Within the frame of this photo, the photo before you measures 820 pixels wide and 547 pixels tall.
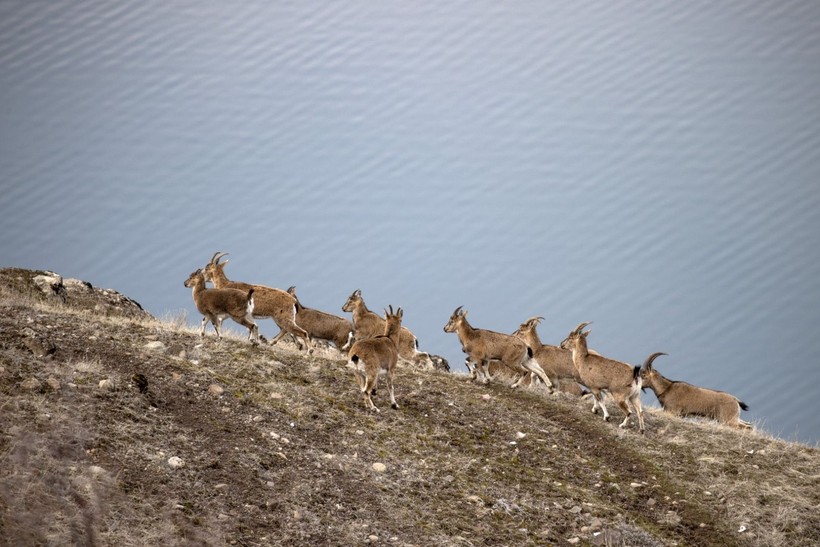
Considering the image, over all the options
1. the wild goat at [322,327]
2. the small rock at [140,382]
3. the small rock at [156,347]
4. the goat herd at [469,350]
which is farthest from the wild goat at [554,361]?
the small rock at [140,382]

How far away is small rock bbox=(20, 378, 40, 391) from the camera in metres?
14.8

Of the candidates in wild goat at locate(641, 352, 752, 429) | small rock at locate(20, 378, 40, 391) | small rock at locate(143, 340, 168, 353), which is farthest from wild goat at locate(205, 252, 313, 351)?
wild goat at locate(641, 352, 752, 429)

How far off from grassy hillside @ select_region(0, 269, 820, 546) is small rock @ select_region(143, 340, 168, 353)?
0.08 meters

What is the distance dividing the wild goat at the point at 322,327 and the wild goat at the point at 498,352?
2986 millimetres

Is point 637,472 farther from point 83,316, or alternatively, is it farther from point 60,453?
point 83,316

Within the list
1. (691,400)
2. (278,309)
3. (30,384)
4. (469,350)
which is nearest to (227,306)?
(278,309)

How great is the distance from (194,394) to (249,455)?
216 centimetres

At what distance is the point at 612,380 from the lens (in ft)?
68.7

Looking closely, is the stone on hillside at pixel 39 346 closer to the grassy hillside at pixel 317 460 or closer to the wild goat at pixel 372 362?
the grassy hillside at pixel 317 460

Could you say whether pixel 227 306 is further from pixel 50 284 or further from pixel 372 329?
pixel 50 284

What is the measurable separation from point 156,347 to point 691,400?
1382 centimetres

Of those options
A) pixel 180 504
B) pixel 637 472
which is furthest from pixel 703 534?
pixel 180 504

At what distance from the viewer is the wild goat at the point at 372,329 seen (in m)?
23.7

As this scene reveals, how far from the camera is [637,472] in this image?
701 inches
